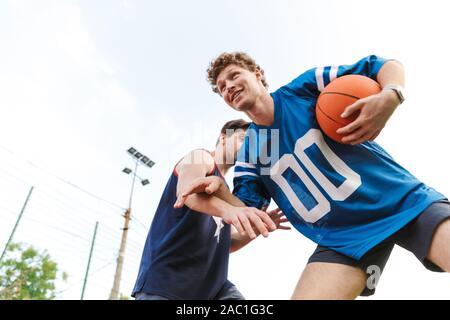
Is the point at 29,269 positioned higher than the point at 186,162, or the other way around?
the point at 29,269

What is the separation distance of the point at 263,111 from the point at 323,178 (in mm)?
748

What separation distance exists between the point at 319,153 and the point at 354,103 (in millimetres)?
455

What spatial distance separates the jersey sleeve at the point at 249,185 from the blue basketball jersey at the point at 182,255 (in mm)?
428

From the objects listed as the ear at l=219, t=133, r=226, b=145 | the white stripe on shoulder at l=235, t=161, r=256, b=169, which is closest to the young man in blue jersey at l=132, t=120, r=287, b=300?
the white stripe on shoulder at l=235, t=161, r=256, b=169

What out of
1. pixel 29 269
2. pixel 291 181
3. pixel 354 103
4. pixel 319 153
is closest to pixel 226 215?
pixel 291 181

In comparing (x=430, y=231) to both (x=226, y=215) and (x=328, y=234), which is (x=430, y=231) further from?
(x=226, y=215)

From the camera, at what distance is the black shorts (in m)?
1.81

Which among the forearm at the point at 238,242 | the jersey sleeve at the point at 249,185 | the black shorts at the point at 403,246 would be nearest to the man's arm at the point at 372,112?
the black shorts at the point at 403,246

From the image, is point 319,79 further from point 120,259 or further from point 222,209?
point 120,259

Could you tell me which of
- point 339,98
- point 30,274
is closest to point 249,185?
point 339,98

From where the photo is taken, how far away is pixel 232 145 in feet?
11.9

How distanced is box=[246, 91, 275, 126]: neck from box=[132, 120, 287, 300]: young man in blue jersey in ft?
1.99
